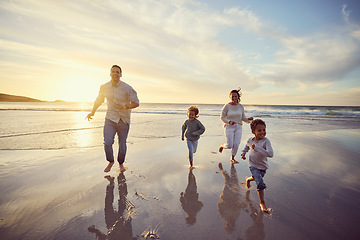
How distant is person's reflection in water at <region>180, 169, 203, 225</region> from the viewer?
2.57 meters

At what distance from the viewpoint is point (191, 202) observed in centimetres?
298

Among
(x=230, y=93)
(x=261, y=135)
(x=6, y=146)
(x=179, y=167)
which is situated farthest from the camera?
(x=6, y=146)

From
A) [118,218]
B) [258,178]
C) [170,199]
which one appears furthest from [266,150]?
[118,218]

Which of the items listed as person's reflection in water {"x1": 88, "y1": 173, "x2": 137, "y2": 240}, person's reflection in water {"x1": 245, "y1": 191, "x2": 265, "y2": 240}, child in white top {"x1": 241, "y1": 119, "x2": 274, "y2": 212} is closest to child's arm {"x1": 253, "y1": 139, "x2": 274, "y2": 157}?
child in white top {"x1": 241, "y1": 119, "x2": 274, "y2": 212}

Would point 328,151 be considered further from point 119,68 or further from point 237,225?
point 119,68

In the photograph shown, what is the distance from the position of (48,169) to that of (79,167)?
0.68 metres

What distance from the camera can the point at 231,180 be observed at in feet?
13.0

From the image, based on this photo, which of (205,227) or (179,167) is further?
(179,167)

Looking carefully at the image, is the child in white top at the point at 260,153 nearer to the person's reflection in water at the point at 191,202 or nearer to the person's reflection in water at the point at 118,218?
the person's reflection in water at the point at 191,202

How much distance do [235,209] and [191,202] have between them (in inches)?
28.6

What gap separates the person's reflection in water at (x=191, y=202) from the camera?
257cm

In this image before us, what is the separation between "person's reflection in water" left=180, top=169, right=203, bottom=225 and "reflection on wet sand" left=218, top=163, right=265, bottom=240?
39cm

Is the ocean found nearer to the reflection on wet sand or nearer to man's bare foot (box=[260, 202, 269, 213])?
the reflection on wet sand

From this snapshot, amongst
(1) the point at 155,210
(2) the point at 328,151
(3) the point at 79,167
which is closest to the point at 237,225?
(1) the point at 155,210
